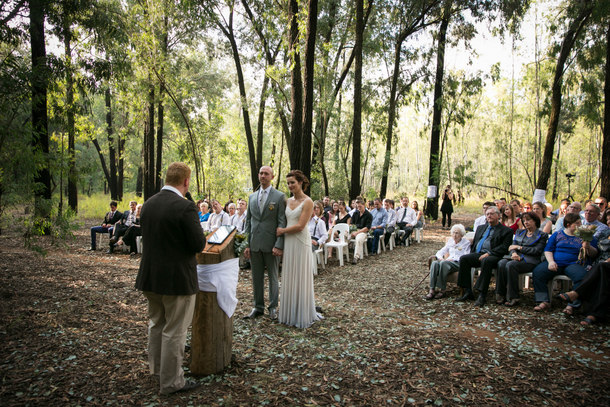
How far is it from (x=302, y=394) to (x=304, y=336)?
3.95 ft

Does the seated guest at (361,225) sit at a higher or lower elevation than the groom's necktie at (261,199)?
lower

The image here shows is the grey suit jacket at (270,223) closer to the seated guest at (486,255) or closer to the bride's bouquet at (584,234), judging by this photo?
the seated guest at (486,255)

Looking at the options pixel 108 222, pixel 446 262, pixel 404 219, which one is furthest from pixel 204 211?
pixel 446 262

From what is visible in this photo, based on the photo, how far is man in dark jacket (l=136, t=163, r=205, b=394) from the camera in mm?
2652

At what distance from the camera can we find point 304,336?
13.4 ft

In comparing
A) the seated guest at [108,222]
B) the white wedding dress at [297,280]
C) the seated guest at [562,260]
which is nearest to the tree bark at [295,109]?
the white wedding dress at [297,280]

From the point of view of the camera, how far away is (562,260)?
5164 mm

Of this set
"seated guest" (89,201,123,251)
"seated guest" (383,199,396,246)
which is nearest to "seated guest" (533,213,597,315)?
"seated guest" (383,199,396,246)

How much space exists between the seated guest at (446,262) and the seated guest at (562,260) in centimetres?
110

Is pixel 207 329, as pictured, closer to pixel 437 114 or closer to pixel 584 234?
pixel 584 234

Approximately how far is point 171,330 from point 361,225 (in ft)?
24.9

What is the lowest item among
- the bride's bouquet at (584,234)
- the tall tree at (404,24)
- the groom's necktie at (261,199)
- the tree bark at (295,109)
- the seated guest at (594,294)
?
A: the seated guest at (594,294)

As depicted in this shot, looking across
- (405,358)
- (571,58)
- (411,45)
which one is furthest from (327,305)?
(411,45)

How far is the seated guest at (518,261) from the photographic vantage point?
533cm
